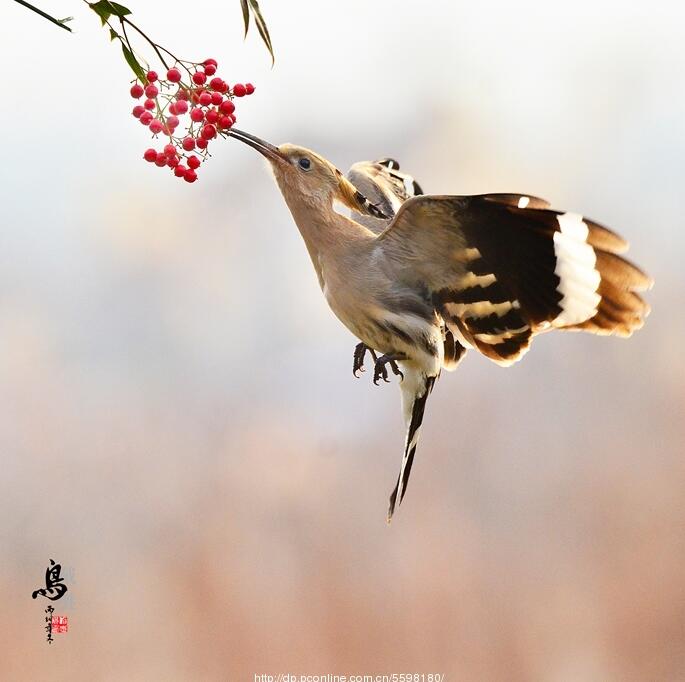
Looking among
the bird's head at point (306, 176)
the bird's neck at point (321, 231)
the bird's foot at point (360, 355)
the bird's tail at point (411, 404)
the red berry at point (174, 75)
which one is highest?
the bird's head at point (306, 176)

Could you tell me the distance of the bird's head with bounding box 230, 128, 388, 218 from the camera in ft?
2.76

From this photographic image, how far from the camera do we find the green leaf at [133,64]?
23.9 inches

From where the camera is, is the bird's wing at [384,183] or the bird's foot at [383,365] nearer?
the bird's foot at [383,365]

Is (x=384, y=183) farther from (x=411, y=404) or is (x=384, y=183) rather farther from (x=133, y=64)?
(x=133, y=64)

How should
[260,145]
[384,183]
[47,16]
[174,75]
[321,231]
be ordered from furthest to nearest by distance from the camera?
[384,183] → [321,231] → [260,145] → [174,75] → [47,16]

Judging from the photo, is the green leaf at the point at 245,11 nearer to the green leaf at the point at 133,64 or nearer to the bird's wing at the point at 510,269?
the green leaf at the point at 133,64

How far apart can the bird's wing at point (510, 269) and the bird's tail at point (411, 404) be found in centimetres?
5

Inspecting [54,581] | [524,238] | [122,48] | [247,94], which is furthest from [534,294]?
[54,581]

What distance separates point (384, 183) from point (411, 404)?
1.18 ft

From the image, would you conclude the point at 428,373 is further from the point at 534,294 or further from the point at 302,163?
the point at 302,163

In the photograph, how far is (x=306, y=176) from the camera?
2.81 feet

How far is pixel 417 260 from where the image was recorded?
0.89 m
